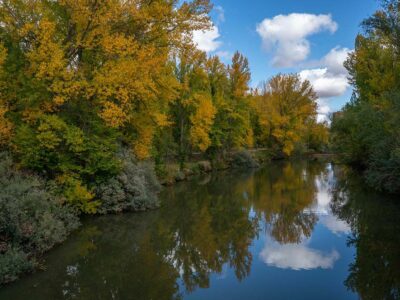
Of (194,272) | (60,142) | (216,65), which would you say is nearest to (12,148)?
(60,142)

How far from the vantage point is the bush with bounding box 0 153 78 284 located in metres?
7.75

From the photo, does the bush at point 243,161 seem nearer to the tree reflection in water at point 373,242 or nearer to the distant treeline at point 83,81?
the tree reflection in water at point 373,242

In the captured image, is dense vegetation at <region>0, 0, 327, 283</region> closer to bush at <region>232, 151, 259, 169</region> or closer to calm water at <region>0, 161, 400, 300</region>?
calm water at <region>0, 161, 400, 300</region>

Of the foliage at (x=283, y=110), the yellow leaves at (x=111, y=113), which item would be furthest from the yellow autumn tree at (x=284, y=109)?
the yellow leaves at (x=111, y=113)

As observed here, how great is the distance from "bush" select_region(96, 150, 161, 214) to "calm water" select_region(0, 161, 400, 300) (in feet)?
2.17

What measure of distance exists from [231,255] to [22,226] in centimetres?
559

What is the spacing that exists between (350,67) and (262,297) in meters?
29.6

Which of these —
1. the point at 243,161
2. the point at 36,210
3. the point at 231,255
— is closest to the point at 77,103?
the point at 36,210

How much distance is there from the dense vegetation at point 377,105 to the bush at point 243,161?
1013 cm

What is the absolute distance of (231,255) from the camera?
956 centimetres

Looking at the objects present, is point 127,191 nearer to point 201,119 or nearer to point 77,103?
point 77,103

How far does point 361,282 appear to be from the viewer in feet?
25.2

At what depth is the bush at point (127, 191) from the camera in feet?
46.9

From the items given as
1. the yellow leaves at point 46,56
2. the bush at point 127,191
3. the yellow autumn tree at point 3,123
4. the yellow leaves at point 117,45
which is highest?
the yellow leaves at point 117,45
